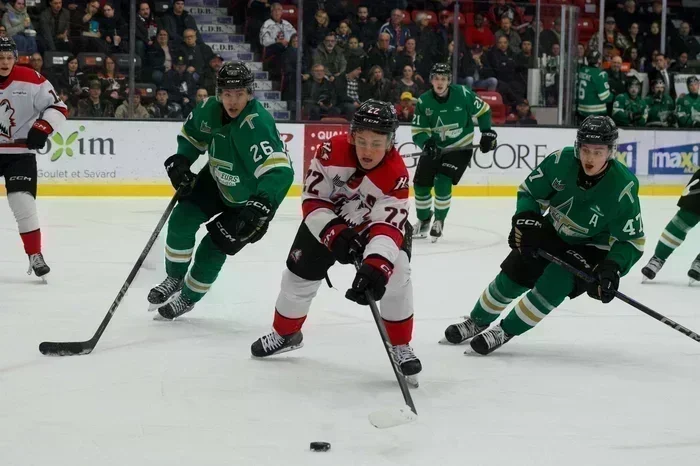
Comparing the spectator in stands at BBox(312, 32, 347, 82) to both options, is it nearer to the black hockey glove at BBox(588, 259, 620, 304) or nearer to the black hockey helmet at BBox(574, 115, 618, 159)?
the black hockey helmet at BBox(574, 115, 618, 159)

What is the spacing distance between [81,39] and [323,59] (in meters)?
2.35

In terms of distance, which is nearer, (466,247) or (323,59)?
(466,247)

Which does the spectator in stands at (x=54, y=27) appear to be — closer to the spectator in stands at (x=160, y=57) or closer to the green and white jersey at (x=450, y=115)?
the spectator in stands at (x=160, y=57)

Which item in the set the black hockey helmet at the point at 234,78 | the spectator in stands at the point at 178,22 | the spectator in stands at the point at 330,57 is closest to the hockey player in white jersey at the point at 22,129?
the black hockey helmet at the point at 234,78

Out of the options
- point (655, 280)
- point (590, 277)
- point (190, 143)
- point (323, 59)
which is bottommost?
point (655, 280)

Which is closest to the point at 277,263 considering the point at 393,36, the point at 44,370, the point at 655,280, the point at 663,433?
the point at 655,280

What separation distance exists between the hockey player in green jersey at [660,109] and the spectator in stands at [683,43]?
1.59m

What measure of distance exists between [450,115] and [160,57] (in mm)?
3525

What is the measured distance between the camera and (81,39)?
9766 mm

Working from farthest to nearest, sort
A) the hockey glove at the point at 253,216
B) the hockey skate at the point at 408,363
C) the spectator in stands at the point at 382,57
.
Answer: the spectator in stands at the point at 382,57 < the hockey glove at the point at 253,216 < the hockey skate at the point at 408,363

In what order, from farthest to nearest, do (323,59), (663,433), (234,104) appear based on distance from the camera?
(323,59) < (234,104) < (663,433)

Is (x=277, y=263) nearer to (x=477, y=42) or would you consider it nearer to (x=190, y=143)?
(x=190, y=143)

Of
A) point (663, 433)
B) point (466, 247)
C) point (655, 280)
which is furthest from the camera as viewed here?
point (466, 247)

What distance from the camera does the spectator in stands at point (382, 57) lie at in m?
10.7
